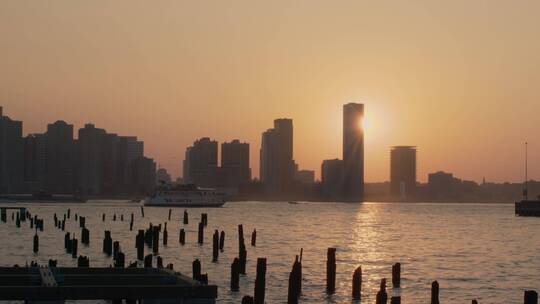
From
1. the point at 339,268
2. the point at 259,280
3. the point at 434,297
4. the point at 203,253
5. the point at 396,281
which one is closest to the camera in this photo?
the point at 434,297

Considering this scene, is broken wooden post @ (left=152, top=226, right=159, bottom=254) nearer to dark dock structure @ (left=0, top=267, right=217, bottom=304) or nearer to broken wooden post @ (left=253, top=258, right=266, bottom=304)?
broken wooden post @ (left=253, top=258, right=266, bottom=304)

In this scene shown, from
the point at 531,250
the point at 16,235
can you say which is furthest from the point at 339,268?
the point at 16,235

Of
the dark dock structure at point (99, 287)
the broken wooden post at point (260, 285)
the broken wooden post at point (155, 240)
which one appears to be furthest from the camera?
the broken wooden post at point (155, 240)

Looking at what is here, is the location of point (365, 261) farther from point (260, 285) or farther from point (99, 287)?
point (99, 287)

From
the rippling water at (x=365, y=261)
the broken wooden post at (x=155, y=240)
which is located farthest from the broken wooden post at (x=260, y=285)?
the broken wooden post at (x=155, y=240)

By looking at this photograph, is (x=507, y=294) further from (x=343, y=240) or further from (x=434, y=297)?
(x=343, y=240)

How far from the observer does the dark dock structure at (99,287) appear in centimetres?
1582

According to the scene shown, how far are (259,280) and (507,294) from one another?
68.7 feet

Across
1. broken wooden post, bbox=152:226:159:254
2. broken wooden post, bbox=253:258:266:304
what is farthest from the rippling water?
broken wooden post, bbox=253:258:266:304

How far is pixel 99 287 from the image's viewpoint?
16.1m

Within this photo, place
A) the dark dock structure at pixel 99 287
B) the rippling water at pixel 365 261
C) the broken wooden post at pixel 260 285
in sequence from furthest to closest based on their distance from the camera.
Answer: the rippling water at pixel 365 261
the broken wooden post at pixel 260 285
the dark dock structure at pixel 99 287

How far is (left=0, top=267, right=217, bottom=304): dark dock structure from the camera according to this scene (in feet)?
51.9

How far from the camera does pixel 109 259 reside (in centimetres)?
6694

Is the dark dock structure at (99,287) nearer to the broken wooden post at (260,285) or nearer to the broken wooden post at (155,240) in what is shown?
the broken wooden post at (260,285)
